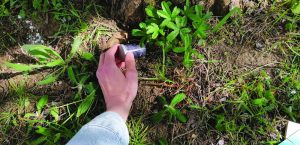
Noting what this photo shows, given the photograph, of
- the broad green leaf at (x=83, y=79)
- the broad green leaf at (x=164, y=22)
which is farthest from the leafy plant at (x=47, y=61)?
the broad green leaf at (x=164, y=22)

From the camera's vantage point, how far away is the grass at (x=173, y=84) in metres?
2.18

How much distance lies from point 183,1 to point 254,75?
2.11 ft

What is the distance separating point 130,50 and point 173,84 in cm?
34

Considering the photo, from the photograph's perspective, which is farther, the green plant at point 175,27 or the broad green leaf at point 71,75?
the broad green leaf at point 71,75

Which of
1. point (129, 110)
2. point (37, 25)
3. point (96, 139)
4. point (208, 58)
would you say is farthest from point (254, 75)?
point (37, 25)

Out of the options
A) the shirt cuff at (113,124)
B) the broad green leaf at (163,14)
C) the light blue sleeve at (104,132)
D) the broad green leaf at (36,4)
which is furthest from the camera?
the broad green leaf at (36,4)

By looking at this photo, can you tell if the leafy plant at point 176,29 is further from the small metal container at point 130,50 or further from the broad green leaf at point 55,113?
the broad green leaf at point 55,113

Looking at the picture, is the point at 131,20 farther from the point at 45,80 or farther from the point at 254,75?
the point at 254,75

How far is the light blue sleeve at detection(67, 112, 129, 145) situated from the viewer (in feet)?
6.01

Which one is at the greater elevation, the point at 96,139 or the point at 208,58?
the point at 208,58

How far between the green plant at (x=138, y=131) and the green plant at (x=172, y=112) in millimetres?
100

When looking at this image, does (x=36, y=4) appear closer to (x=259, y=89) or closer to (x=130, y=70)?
(x=130, y=70)

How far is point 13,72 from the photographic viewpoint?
2363 millimetres

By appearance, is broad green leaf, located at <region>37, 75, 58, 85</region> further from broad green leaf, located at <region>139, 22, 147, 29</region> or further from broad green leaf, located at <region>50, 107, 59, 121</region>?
broad green leaf, located at <region>139, 22, 147, 29</region>
